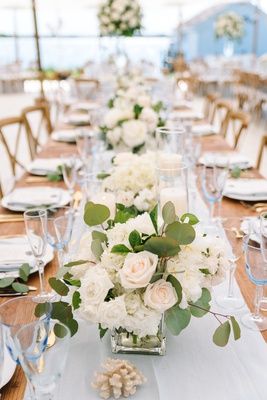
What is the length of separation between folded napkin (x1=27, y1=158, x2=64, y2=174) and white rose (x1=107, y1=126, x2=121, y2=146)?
0.28 metres

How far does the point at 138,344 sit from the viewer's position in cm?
90

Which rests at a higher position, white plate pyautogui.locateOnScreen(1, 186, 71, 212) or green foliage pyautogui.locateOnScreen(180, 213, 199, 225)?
green foliage pyautogui.locateOnScreen(180, 213, 199, 225)

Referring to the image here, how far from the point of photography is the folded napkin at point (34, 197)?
1758 mm

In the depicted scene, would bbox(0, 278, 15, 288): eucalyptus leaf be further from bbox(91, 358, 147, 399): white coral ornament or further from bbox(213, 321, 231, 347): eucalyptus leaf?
bbox(213, 321, 231, 347): eucalyptus leaf

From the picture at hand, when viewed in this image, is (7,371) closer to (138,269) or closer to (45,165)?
(138,269)

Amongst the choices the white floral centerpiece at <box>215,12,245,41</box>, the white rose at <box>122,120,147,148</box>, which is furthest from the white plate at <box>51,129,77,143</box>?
the white floral centerpiece at <box>215,12,245,41</box>

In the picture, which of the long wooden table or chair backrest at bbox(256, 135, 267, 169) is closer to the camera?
the long wooden table

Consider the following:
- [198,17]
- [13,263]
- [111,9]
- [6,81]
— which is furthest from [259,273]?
[198,17]

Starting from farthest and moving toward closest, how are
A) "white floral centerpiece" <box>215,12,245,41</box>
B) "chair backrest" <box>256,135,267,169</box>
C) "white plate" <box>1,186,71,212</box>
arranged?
"white floral centerpiece" <box>215,12,245,41</box> < "chair backrest" <box>256,135,267,169</box> < "white plate" <box>1,186,71,212</box>

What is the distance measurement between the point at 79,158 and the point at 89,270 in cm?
144

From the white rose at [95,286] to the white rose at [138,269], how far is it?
33mm

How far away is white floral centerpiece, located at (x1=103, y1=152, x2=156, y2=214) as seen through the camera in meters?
1.31

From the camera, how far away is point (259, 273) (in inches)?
38.7

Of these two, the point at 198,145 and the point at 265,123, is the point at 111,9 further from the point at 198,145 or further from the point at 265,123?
the point at 265,123
